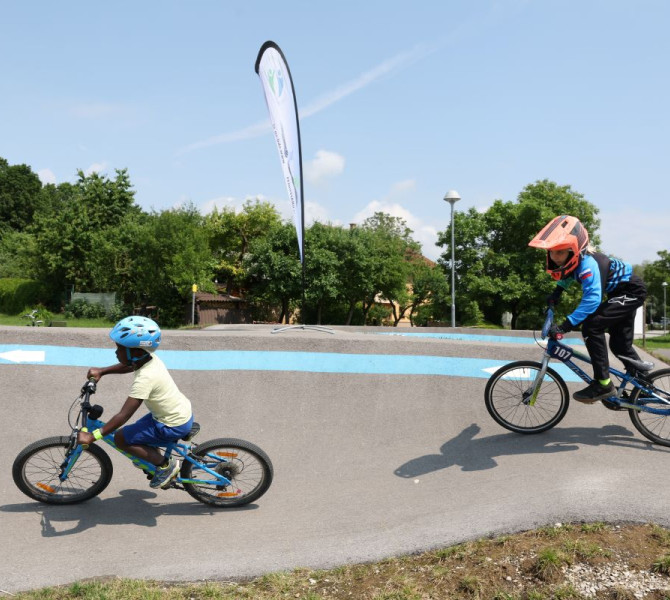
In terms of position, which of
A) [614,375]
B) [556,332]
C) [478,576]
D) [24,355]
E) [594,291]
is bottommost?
[478,576]

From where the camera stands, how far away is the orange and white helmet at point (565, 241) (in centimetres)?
524

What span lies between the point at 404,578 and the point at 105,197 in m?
55.5

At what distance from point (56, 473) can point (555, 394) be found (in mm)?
4620

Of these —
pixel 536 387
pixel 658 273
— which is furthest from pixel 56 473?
pixel 658 273

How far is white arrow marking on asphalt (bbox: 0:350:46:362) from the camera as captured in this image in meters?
7.66

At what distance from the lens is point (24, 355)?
304 inches

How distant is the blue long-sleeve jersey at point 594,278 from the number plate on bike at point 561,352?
423mm

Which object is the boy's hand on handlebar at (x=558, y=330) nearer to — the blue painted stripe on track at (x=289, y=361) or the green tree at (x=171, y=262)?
the blue painted stripe on track at (x=289, y=361)

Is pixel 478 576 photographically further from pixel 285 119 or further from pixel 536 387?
pixel 285 119

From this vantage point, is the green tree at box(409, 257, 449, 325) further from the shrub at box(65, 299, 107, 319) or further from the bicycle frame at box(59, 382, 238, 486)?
the bicycle frame at box(59, 382, 238, 486)

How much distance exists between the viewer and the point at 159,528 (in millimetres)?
4426

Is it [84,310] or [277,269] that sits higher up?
[277,269]

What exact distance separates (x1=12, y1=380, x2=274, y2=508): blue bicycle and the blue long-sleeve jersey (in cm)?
306

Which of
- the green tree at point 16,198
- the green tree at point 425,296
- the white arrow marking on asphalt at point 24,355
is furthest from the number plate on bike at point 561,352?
the green tree at point 16,198
